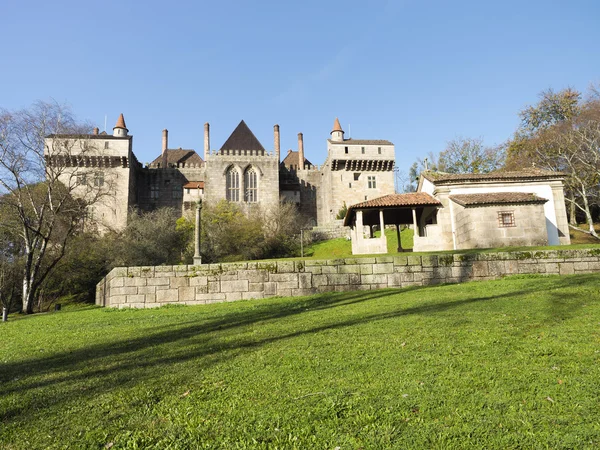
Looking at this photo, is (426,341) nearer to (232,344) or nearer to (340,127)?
(232,344)

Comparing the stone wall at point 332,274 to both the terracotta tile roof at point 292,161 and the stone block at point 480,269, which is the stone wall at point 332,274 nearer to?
the stone block at point 480,269

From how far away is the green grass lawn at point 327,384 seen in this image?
2.77 metres

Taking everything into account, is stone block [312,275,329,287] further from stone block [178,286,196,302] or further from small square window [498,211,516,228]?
small square window [498,211,516,228]

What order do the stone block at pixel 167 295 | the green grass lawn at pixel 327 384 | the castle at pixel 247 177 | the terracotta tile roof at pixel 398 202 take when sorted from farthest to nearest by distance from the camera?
the castle at pixel 247 177 → the terracotta tile roof at pixel 398 202 → the stone block at pixel 167 295 → the green grass lawn at pixel 327 384

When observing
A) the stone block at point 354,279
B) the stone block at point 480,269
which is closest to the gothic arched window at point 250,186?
the stone block at point 354,279

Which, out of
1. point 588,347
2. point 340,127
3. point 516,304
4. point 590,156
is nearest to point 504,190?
point 590,156

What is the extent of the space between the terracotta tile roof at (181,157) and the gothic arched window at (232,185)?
29.1ft

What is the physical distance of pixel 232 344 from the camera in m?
5.56

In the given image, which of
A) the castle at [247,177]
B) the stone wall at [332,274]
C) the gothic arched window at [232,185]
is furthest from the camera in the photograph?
the gothic arched window at [232,185]

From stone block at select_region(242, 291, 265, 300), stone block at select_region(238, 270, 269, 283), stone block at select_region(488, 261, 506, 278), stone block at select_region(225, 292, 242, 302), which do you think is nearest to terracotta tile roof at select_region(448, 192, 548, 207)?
stone block at select_region(488, 261, 506, 278)

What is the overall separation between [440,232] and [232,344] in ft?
60.0

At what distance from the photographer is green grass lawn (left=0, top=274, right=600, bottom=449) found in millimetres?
2771

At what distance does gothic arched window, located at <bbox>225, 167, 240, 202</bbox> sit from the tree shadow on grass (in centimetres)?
4600

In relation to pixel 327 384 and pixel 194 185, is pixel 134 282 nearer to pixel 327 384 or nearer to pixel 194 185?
pixel 327 384
